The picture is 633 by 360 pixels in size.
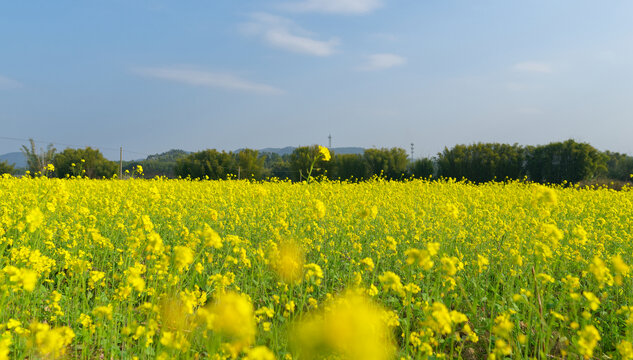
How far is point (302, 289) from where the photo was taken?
3502 mm

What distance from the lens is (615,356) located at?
2.49 metres

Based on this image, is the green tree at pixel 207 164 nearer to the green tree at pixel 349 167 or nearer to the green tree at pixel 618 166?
the green tree at pixel 349 167

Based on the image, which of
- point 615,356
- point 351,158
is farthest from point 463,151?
point 615,356

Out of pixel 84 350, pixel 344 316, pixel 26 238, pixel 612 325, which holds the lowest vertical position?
pixel 612 325

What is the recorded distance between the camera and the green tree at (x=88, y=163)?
31250mm

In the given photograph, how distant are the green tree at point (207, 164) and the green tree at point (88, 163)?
6684mm

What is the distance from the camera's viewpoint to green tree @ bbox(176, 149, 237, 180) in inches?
1134

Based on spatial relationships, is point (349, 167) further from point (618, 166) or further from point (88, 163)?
point (618, 166)

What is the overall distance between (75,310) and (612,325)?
13.9ft

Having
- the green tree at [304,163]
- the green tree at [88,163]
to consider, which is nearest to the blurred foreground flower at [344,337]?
the green tree at [304,163]

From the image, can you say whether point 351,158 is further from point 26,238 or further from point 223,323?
point 223,323

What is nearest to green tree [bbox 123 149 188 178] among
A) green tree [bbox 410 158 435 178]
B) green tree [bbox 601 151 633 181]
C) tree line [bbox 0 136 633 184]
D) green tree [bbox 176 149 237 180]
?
green tree [bbox 176 149 237 180]

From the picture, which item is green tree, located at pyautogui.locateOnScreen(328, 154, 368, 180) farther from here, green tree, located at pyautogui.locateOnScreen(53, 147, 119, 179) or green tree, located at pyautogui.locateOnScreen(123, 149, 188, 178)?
green tree, located at pyautogui.locateOnScreen(123, 149, 188, 178)

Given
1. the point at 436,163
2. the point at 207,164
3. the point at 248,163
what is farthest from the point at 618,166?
the point at 207,164
